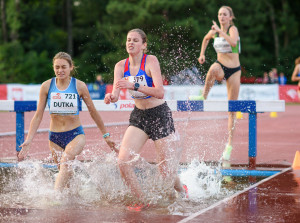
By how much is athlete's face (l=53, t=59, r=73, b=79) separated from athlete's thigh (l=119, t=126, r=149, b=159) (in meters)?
1.17

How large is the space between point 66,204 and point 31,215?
2.11 feet

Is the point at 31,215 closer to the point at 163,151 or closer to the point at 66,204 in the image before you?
the point at 66,204

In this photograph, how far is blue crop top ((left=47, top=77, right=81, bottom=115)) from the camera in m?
6.73

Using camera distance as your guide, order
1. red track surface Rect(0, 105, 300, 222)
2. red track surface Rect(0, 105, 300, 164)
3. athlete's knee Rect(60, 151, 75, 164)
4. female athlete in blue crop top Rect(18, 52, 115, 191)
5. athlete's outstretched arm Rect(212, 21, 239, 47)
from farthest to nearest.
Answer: red track surface Rect(0, 105, 300, 164) < athlete's outstretched arm Rect(212, 21, 239, 47) < female athlete in blue crop top Rect(18, 52, 115, 191) < athlete's knee Rect(60, 151, 75, 164) < red track surface Rect(0, 105, 300, 222)

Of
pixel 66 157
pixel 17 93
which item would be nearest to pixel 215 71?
pixel 66 157

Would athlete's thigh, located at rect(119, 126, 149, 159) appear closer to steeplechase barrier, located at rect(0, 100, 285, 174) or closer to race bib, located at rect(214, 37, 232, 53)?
steeplechase barrier, located at rect(0, 100, 285, 174)

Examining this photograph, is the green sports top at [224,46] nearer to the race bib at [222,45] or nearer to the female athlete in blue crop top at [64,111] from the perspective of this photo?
the race bib at [222,45]

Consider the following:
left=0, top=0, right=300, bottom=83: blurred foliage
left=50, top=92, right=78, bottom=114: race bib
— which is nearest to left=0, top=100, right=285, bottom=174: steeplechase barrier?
left=50, top=92, right=78, bottom=114: race bib

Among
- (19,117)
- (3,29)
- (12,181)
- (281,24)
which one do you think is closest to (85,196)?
(12,181)

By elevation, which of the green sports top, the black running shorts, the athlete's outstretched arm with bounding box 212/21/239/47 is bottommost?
the black running shorts

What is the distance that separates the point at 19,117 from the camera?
30.7 feet

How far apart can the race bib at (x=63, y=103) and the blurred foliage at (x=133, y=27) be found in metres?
29.4

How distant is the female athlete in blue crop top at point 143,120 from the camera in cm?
602

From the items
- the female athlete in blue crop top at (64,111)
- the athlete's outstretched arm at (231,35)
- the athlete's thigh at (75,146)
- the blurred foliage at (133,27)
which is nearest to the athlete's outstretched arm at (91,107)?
the female athlete in blue crop top at (64,111)
